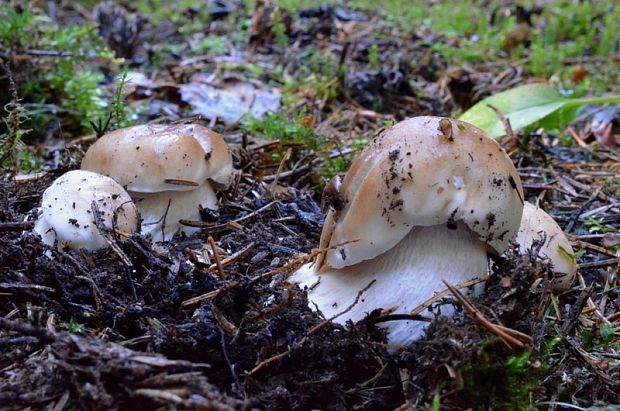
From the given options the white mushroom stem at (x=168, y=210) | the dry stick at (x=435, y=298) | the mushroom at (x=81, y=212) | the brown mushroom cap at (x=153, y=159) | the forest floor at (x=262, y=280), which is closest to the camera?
the forest floor at (x=262, y=280)

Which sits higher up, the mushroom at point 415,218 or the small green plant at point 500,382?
the mushroom at point 415,218

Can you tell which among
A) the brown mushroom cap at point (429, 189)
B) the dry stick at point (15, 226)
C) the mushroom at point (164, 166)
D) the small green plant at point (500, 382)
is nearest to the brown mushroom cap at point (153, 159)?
the mushroom at point (164, 166)

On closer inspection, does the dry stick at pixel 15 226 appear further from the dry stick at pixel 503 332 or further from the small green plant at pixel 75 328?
the dry stick at pixel 503 332

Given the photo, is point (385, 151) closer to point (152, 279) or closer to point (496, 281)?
point (496, 281)

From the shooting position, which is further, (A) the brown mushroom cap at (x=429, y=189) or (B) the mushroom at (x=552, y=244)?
(B) the mushroom at (x=552, y=244)

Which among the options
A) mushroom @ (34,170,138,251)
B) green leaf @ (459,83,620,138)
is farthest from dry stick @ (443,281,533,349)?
green leaf @ (459,83,620,138)

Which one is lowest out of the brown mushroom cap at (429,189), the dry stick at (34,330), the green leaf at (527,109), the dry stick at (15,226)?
the green leaf at (527,109)
